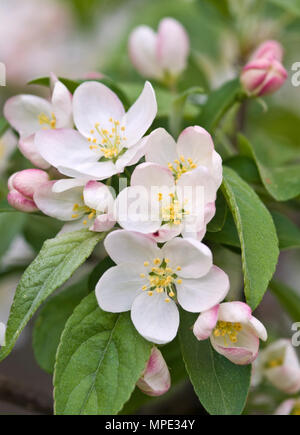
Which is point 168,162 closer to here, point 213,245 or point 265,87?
point 213,245

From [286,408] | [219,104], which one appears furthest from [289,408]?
[219,104]

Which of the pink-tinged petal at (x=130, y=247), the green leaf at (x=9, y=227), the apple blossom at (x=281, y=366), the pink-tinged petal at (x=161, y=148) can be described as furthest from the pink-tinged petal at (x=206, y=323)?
the green leaf at (x=9, y=227)

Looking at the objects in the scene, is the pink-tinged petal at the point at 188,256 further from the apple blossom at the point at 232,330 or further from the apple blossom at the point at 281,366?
the apple blossom at the point at 281,366

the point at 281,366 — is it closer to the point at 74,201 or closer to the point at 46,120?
the point at 74,201

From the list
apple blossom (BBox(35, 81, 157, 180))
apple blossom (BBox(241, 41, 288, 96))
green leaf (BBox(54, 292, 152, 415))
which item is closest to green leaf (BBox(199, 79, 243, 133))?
apple blossom (BBox(241, 41, 288, 96))

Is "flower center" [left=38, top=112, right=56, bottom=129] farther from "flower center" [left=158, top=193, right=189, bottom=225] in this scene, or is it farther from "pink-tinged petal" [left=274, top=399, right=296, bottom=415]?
"pink-tinged petal" [left=274, top=399, right=296, bottom=415]
